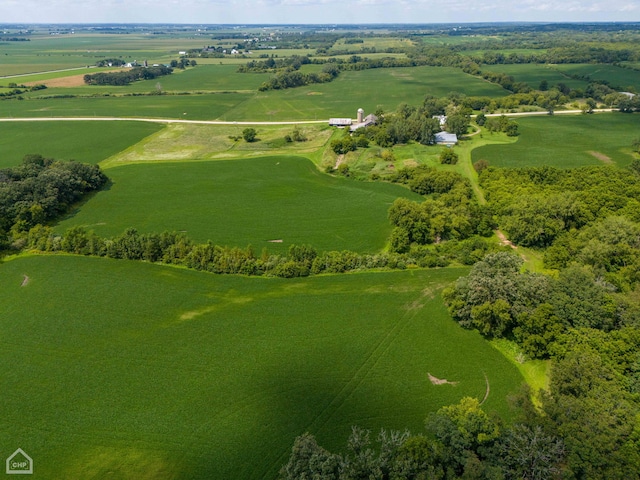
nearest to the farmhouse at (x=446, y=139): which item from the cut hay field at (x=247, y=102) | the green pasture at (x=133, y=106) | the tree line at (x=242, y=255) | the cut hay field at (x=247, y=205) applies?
the cut hay field at (x=247, y=205)

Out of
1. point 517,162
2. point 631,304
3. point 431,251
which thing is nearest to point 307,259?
point 431,251

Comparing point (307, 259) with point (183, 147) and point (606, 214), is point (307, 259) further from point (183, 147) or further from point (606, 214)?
point (183, 147)

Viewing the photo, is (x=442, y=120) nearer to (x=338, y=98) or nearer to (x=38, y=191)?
(x=338, y=98)

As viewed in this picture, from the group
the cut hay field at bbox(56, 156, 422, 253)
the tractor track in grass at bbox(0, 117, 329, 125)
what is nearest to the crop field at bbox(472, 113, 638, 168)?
the cut hay field at bbox(56, 156, 422, 253)

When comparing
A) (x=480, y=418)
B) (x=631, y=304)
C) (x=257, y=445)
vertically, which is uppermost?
(x=631, y=304)

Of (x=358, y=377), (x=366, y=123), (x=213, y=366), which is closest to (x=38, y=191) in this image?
(x=213, y=366)

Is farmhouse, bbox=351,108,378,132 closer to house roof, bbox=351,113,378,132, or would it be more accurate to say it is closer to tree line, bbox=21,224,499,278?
house roof, bbox=351,113,378,132
